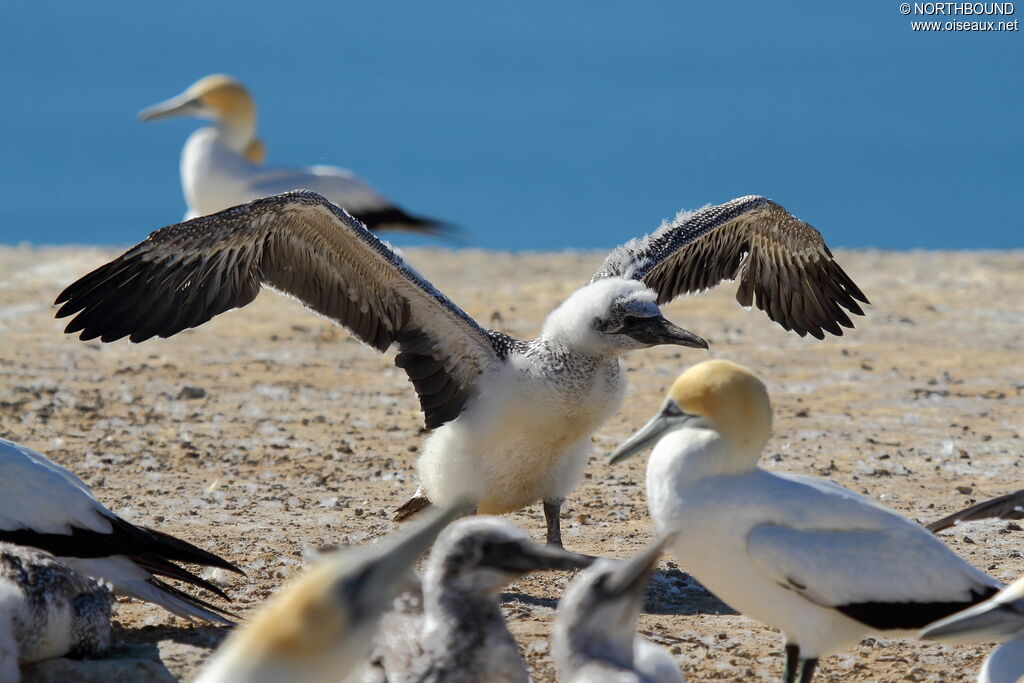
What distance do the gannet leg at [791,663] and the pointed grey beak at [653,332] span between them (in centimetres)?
177

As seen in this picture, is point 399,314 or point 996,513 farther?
point 399,314

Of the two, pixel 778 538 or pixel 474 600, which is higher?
pixel 778 538

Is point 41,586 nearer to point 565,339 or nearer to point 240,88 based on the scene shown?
point 565,339

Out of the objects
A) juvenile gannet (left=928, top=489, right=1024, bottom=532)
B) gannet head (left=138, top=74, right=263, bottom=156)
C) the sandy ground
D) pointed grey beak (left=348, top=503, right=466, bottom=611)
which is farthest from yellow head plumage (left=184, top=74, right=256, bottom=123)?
pointed grey beak (left=348, top=503, right=466, bottom=611)

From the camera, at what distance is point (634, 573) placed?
3453 mm

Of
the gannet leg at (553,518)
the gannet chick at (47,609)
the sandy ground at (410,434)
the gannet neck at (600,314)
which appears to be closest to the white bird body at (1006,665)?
the sandy ground at (410,434)

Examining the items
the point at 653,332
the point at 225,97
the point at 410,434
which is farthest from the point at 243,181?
the point at 653,332

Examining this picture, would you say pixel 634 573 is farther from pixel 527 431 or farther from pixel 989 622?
pixel 527 431

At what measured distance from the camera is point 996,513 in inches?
198

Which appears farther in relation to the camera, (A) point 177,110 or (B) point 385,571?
(A) point 177,110

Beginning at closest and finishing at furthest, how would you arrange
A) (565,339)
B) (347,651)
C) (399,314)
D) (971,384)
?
1. (347,651)
2. (565,339)
3. (399,314)
4. (971,384)

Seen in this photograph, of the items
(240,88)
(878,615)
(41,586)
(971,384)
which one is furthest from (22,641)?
(240,88)

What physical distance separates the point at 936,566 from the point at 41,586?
2638mm

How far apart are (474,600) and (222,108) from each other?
1304cm
